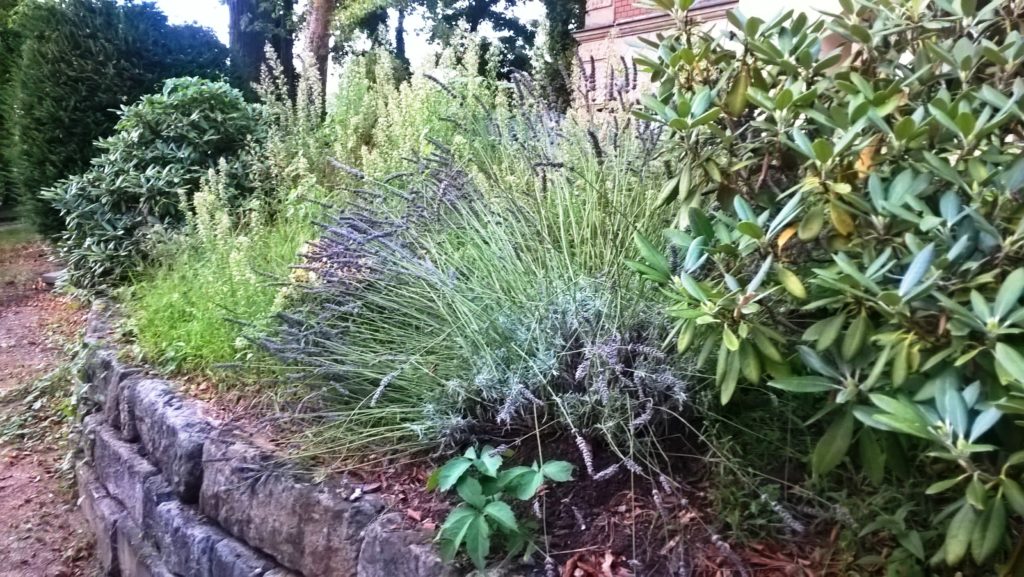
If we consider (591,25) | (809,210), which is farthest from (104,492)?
(591,25)

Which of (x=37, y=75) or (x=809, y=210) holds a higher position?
(x=37, y=75)

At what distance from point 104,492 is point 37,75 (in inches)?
176

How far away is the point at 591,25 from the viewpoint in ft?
32.0

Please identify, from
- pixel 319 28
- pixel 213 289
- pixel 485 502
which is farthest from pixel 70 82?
pixel 485 502

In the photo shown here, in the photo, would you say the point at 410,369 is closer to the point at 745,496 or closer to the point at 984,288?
the point at 745,496

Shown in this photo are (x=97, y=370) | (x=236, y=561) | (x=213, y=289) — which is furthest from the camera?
(x=97, y=370)

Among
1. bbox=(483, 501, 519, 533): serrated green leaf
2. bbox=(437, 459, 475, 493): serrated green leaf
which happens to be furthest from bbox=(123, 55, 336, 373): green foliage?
bbox=(483, 501, 519, 533): serrated green leaf

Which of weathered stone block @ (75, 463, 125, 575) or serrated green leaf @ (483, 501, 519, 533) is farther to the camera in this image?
weathered stone block @ (75, 463, 125, 575)

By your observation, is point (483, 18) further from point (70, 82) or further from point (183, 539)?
point (183, 539)

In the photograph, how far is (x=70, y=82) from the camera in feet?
20.3

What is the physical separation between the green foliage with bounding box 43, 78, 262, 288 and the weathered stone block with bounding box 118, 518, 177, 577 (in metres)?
2.29

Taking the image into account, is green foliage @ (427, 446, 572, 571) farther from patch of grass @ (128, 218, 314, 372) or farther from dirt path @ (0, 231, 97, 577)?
dirt path @ (0, 231, 97, 577)

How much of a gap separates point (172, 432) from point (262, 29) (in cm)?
959

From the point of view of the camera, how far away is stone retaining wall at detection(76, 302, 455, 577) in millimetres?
2033
